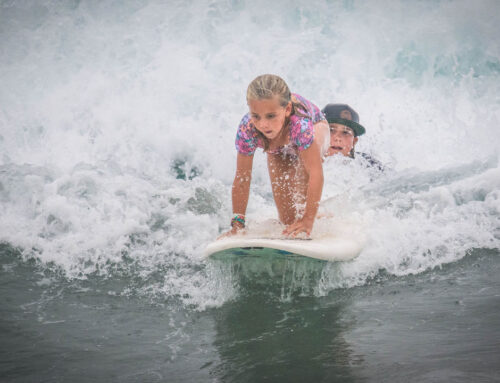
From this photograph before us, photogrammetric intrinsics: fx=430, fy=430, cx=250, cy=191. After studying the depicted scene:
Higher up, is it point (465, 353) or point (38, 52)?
point (38, 52)

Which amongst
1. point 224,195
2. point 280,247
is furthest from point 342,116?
point 280,247

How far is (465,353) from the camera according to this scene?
1573 mm

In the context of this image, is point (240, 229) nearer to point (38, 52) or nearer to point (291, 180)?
point (291, 180)

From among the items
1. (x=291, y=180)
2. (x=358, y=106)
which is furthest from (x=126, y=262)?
(x=358, y=106)

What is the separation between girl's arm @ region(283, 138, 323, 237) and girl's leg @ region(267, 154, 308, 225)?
287mm

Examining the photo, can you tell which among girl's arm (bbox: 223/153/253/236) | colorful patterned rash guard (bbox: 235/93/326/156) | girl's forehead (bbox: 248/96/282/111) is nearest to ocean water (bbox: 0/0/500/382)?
girl's arm (bbox: 223/153/253/236)

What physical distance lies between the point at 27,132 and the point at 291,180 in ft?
19.5

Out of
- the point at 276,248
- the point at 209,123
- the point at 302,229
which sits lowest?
the point at 276,248

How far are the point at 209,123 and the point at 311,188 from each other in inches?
203

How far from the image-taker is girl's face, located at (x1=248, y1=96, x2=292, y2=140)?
2459 millimetres

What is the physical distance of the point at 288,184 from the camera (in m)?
3.20

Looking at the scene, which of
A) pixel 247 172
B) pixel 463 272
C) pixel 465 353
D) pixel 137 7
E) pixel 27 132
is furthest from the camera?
pixel 137 7

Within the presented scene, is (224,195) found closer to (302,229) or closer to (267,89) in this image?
(302,229)

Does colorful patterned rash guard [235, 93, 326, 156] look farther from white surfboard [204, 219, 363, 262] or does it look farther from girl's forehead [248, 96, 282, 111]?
white surfboard [204, 219, 363, 262]
